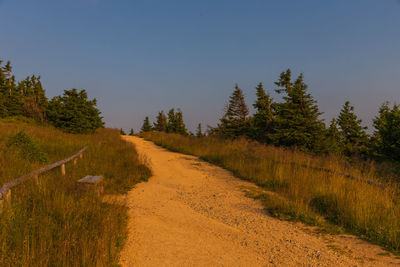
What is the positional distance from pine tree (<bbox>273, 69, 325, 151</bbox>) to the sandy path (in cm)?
1462

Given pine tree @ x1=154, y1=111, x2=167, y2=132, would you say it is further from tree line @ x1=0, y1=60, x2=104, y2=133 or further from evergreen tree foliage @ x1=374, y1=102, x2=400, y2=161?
evergreen tree foliage @ x1=374, y1=102, x2=400, y2=161

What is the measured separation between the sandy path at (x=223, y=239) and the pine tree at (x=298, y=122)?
1462 centimetres

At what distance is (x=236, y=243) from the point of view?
12.5 feet

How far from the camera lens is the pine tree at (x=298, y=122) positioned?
1880 centimetres

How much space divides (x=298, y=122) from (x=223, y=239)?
57.5ft

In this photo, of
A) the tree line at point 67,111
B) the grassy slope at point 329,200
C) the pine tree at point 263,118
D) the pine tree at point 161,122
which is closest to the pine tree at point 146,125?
the pine tree at point 161,122

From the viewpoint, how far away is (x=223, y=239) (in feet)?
13.0

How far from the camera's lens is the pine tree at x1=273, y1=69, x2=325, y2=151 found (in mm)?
18797

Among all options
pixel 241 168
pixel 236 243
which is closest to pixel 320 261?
pixel 236 243

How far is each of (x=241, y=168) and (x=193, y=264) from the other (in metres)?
7.04

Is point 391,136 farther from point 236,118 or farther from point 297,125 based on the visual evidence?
point 236,118

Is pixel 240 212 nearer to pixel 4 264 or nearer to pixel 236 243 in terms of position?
pixel 236 243

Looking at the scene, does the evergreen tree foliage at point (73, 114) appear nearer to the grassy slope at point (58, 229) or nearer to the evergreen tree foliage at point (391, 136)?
the grassy slope at point (58, 229)

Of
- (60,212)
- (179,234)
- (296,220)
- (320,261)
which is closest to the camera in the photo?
(320,261)
